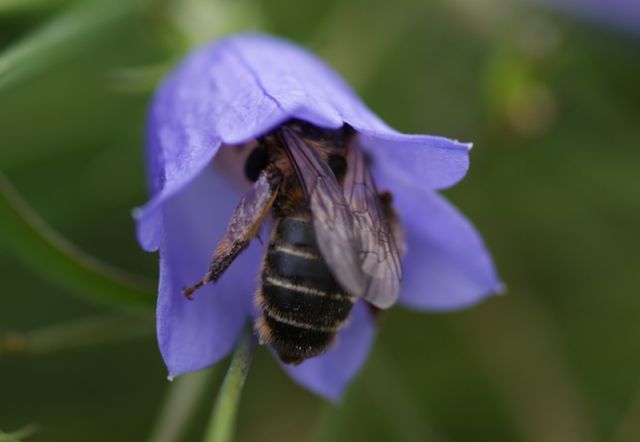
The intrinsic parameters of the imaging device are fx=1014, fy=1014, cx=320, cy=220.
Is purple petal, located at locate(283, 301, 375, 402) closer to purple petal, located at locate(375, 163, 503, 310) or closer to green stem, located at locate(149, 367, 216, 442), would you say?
purple petal, located at locate(375, 163, 503, 310)

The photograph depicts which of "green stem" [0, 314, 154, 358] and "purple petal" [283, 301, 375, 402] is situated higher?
"purple petal" [283, 301, 375, 402]

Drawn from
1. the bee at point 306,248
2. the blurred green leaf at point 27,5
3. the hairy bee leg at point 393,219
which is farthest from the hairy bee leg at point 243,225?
the blurred green leaf at point 27,5

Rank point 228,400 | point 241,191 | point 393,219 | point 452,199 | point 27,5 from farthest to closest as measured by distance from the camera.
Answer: point 452,199 < point 27,5 < point 241,191 < point 393,219 < point 228,400

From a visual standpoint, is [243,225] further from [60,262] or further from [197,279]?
[60,262]

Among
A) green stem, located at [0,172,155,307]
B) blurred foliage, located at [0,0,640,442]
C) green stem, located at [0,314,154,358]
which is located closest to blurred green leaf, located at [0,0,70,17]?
blurred foliage, located at [0,0,640,442]

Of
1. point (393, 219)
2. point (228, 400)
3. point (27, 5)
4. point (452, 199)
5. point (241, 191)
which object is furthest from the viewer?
point (452, 199)

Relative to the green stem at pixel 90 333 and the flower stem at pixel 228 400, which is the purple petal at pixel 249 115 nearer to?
the flower stem at pixel 228 400

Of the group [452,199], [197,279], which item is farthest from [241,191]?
[452,199]

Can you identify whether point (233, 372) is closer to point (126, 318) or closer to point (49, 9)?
point (126, 318)
